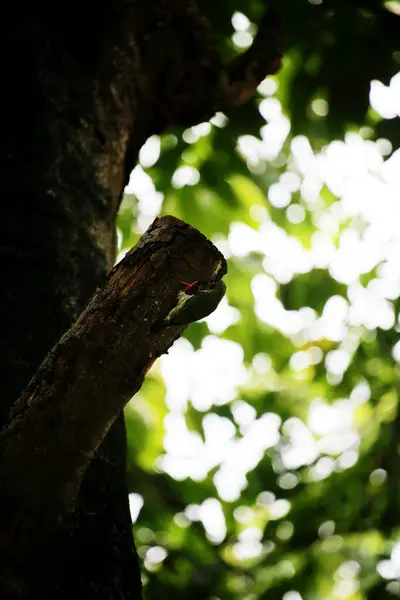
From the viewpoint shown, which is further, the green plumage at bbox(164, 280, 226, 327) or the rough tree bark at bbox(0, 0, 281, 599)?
the rough tree bark at bbox(0, 0, 281, 599)

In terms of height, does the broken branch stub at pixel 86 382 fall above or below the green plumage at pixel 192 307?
below

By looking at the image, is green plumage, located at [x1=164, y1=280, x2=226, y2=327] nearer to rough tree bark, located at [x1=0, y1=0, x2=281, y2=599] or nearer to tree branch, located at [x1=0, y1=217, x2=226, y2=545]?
tree branch, located at [x1=0, y1=217, x2=226, y2=545]

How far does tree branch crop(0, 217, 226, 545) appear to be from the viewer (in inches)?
22.4

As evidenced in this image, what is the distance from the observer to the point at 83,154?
1174 mm

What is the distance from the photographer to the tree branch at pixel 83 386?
0.57 metres

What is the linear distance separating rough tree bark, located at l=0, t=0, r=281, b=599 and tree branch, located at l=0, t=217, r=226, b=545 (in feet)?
0.06

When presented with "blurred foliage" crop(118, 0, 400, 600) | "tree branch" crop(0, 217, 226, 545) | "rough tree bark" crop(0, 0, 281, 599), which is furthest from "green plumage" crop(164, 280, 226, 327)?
"blurred foliage" crop(118, 0, 400, 600)

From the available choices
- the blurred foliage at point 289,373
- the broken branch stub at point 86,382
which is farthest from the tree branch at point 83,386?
the blurred foliage at point 289,373

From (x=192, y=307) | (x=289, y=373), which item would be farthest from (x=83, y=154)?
(x=289, y=373)

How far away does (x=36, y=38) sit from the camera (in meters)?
1.28

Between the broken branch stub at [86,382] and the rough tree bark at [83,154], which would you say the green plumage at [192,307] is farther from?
the rough tree bark at [83,154]

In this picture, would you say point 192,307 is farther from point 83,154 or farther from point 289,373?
point 289,373

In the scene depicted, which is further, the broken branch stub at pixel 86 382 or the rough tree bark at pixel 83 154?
the rough tree bark at pixel 83 154

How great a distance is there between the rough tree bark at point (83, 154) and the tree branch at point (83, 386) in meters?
0.02
